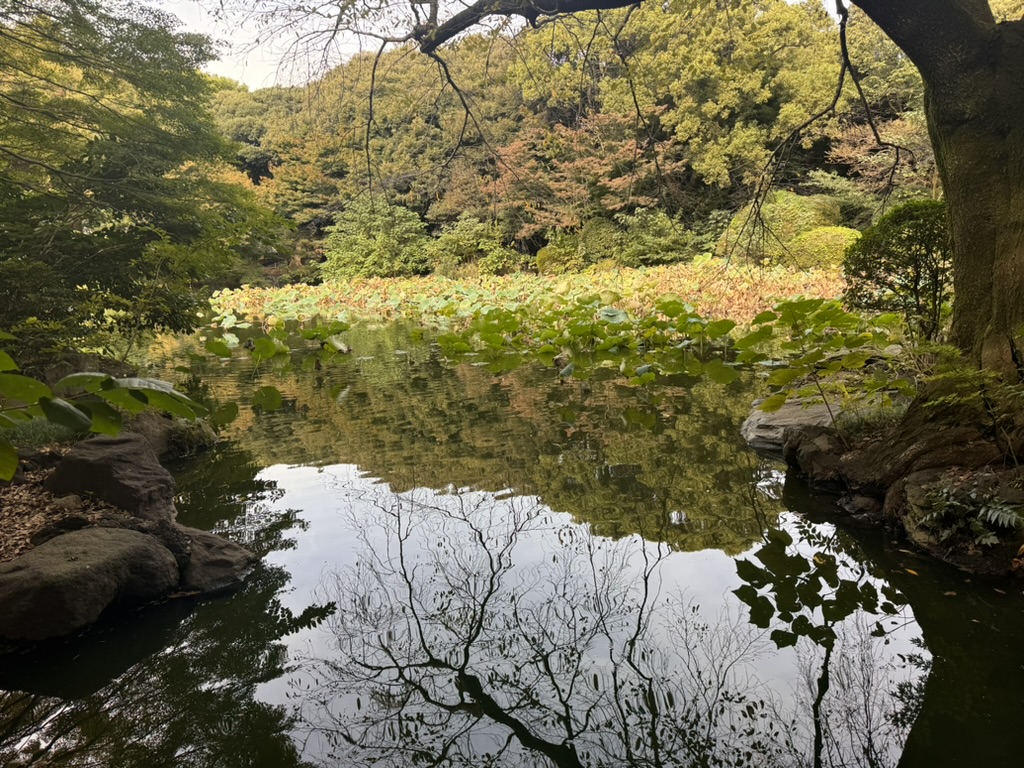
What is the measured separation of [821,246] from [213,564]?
13209 millimetres

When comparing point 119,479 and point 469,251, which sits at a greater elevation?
point 469,251

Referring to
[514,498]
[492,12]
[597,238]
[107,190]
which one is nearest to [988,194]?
[492,12]

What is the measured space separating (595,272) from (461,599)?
14.2 m

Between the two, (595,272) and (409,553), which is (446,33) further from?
(595,272)

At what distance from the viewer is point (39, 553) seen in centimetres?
307

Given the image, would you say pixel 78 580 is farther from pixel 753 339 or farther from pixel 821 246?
pixel 821 246

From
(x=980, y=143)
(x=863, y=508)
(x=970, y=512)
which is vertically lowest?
(x=863, y=508)

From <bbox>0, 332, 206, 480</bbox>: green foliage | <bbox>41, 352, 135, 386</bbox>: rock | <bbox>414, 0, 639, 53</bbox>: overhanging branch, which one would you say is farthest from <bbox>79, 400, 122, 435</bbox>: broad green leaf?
<bbox>41, 352, 135, 386</bbox>: rock

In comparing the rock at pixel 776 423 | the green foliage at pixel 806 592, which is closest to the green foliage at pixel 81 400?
the green foliage at pixel 806 592

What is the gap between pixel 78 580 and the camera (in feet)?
9.45

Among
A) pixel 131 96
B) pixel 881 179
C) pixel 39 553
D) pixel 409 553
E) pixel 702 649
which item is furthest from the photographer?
pixel 881 179

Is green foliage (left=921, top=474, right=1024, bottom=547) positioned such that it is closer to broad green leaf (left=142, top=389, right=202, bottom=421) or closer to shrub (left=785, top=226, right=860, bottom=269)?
broad green leaf (left=142, top=389, right=202, bottom=421)

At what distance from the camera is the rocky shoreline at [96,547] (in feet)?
9.23

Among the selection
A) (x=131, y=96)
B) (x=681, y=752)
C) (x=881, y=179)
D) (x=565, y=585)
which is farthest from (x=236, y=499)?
(x=881, y=179)
